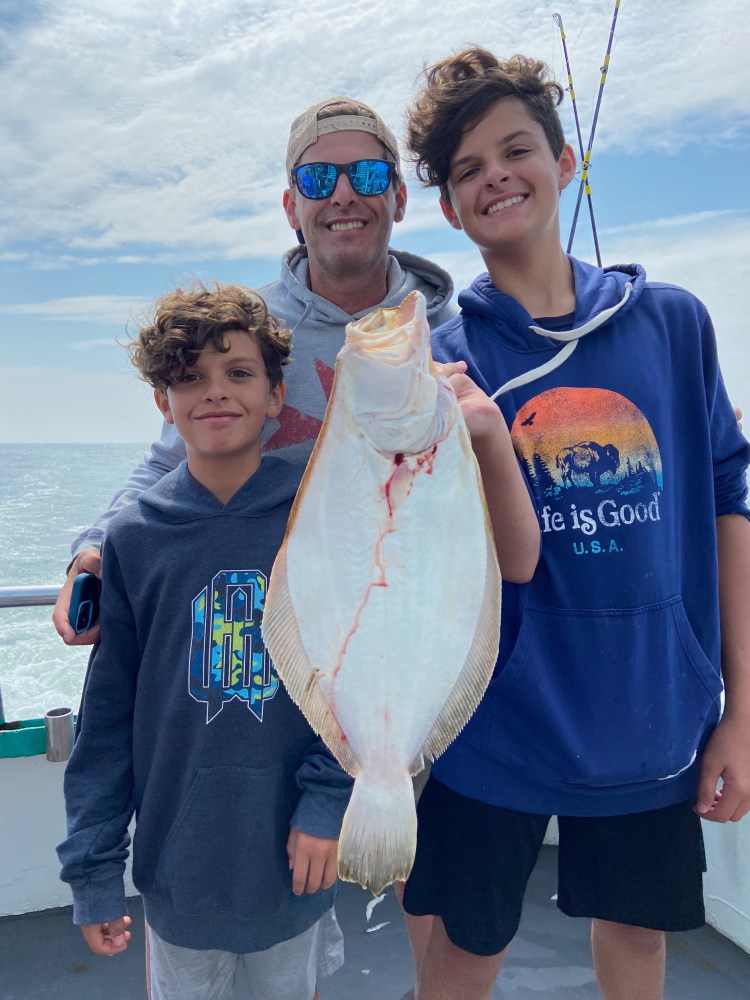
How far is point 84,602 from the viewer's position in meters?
1.81

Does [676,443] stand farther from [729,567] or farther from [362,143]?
[362,143]

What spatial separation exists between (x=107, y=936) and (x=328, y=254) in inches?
75.8

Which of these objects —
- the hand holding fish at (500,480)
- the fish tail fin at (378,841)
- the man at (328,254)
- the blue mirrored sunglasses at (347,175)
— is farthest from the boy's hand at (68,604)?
the blue mirrored sunglasses at (347,175)

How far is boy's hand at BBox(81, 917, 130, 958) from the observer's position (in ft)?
5.48

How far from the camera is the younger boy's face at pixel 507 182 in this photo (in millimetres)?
1653

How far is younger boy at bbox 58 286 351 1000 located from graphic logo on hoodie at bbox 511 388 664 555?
62 centimetres

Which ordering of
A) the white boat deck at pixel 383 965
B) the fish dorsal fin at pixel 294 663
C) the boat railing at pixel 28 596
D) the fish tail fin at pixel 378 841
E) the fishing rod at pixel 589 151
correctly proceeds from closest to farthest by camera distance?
the fish tail fin at pixel 378 841, the fish dorsal fin at pixel 294 663, the white boat deck at pixel 383 965, the boat railing at pixel 28 596, the fishing rod at pixel 589 151

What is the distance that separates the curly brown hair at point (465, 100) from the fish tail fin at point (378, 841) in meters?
1.46

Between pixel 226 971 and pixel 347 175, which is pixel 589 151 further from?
pixel 226 971

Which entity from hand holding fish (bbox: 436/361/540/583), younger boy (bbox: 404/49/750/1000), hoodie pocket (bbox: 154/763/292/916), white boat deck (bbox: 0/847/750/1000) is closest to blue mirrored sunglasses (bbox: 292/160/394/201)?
younger boy (bbox: 404/49/750/1000)

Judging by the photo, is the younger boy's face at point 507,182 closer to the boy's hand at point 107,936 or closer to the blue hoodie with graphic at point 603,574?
the blue hoodie with graphic at point 603,574

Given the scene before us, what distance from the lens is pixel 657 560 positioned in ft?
5.10

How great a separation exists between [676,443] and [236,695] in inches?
46.4

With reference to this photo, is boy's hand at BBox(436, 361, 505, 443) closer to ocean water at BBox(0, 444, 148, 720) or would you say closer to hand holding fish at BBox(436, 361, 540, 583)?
hand holding fish at BBox(436, 361, 540, 583)
